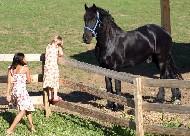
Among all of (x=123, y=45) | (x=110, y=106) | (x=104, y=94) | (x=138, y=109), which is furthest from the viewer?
(x=123, y=45)

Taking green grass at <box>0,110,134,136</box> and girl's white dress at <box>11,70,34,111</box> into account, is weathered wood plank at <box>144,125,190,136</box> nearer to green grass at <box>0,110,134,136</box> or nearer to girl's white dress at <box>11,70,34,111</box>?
green grass at <box>0,110,134,136</box>

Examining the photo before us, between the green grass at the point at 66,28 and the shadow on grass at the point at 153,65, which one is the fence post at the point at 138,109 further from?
the shadow on grass at the point at 153,65

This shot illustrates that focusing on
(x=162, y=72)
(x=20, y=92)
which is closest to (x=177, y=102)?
(x=162, y=72)

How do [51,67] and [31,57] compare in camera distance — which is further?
[31,57]

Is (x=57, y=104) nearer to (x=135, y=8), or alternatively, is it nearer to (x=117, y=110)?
(x=117, y=110)

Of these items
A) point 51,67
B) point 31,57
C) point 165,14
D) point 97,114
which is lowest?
point 97,114

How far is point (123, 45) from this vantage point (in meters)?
11.6

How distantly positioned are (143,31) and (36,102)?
315 centimetres

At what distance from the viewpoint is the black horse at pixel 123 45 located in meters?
11.1

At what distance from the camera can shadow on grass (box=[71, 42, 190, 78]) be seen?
52.1ft

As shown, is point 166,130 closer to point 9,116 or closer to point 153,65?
point 9,116

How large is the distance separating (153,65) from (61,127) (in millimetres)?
7304

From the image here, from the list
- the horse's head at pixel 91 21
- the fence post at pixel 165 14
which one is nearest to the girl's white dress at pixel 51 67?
the horse's head at pixel 91 21

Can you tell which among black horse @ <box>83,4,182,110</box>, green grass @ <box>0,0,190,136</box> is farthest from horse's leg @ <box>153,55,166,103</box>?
green grass @ <box>0,0,190,136</box>
